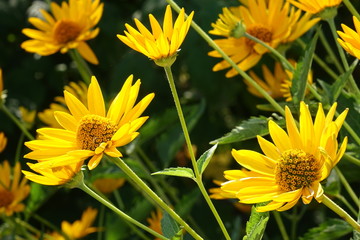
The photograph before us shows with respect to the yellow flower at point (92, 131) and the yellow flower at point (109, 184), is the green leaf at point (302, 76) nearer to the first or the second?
the yellow flower at point (92, 131)

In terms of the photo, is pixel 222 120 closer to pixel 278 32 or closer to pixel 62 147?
pixel 278 32

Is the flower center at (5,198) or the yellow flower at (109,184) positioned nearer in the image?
the flower center at (5,198)

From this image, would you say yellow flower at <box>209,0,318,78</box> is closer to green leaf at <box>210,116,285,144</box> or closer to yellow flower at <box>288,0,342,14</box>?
yellow flower at <box>288,0,342,14</box>

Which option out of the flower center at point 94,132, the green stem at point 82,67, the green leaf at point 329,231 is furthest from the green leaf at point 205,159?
the green stem at point 82,67

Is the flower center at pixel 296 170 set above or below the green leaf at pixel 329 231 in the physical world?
above

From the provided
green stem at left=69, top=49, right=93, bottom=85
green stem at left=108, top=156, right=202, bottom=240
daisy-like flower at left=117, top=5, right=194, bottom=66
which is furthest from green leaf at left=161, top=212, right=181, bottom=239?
green stem at left=69, top=49, right=93, bottom=85

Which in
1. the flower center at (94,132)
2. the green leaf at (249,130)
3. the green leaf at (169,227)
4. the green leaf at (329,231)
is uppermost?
the flower center at (94,132)

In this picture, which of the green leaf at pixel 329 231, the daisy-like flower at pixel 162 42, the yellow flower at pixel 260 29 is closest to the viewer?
the daisy-like flower at pixel 162 42
